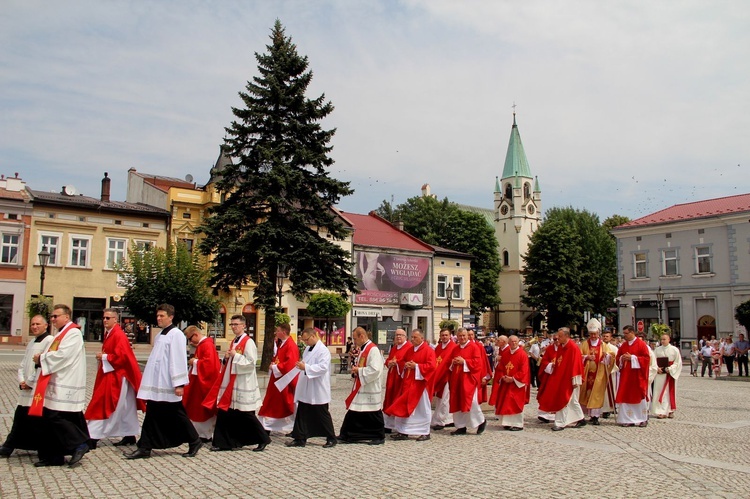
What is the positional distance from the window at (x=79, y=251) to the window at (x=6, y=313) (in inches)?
148

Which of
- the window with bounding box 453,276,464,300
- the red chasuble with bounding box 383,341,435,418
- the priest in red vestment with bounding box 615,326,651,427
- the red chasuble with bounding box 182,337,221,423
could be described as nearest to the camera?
the red chasuble with bounding box 182,337,221,423

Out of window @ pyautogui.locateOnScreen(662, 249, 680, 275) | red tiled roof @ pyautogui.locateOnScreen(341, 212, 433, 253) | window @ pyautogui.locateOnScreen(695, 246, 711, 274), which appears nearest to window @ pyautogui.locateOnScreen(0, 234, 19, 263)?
red tiled roof @ pyautogui.locateOnScreen(341, 212, 433, 253)

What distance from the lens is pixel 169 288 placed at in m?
25.4

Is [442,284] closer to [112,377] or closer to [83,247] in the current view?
[83,247]

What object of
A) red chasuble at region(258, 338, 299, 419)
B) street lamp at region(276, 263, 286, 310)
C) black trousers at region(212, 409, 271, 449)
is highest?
street lamp at region(276, 263, 286, 310)

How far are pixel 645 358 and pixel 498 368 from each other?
343 centimetres

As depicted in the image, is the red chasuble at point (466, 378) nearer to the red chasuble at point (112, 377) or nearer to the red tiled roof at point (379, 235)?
the red chasuble at point (112, 377)

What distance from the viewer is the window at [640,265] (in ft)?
150

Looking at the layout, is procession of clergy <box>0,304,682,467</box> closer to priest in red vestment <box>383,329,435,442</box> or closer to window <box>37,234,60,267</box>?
priest in red vestment <box>383,329,435,442</box>

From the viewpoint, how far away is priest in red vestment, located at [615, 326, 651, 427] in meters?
13.4

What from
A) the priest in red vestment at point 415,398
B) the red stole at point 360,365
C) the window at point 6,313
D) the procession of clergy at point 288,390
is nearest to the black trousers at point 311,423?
the procession of clergy at point 288,390

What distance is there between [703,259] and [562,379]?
34.5m

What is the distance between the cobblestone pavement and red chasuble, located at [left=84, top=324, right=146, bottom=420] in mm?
591

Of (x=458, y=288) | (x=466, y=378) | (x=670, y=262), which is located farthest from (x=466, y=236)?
(x=466, y=378)
